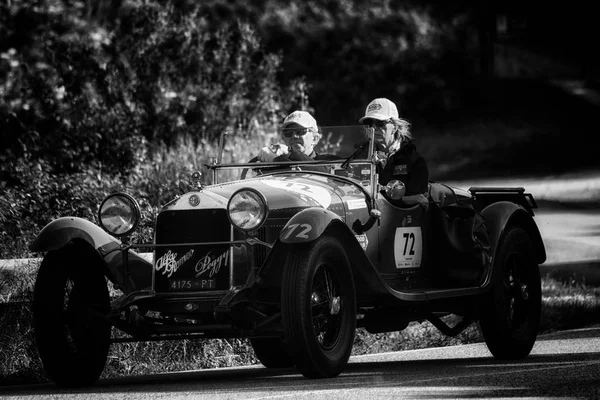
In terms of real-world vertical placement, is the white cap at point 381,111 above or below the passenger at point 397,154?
above

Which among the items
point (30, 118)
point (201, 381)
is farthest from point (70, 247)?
point (30, 118)

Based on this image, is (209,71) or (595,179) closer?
(209,71)

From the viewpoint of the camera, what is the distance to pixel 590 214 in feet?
63.9

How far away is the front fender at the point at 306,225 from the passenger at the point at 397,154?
4.80ft

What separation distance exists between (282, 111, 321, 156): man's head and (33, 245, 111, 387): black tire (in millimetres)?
1768

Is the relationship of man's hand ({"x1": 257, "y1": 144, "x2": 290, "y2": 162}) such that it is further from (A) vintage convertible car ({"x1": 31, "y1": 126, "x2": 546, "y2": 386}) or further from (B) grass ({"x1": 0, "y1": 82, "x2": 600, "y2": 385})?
(B) grass ({"x1": 0, "y1": 82, "x2": 600, "y2": 385})

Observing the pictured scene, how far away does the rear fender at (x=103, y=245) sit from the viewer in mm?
8656

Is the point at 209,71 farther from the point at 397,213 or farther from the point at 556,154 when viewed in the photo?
the point at 556,154

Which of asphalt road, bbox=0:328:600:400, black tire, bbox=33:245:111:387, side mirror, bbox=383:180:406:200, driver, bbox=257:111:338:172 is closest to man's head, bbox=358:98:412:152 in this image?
driver, bbox=257:111:338:172

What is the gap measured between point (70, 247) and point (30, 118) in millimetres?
8291

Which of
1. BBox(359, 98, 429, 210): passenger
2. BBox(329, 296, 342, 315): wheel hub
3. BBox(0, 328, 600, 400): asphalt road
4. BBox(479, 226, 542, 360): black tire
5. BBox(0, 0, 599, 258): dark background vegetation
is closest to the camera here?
BBox(0, 328, 600, 400): asphalt road

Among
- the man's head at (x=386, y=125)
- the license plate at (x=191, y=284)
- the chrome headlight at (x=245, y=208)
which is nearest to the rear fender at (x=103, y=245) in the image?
the license plate at (x=191, y=284)

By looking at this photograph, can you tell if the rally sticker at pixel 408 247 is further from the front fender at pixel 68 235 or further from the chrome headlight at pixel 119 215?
the front fender at pixel 68 235

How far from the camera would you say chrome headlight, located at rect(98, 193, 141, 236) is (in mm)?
8812
